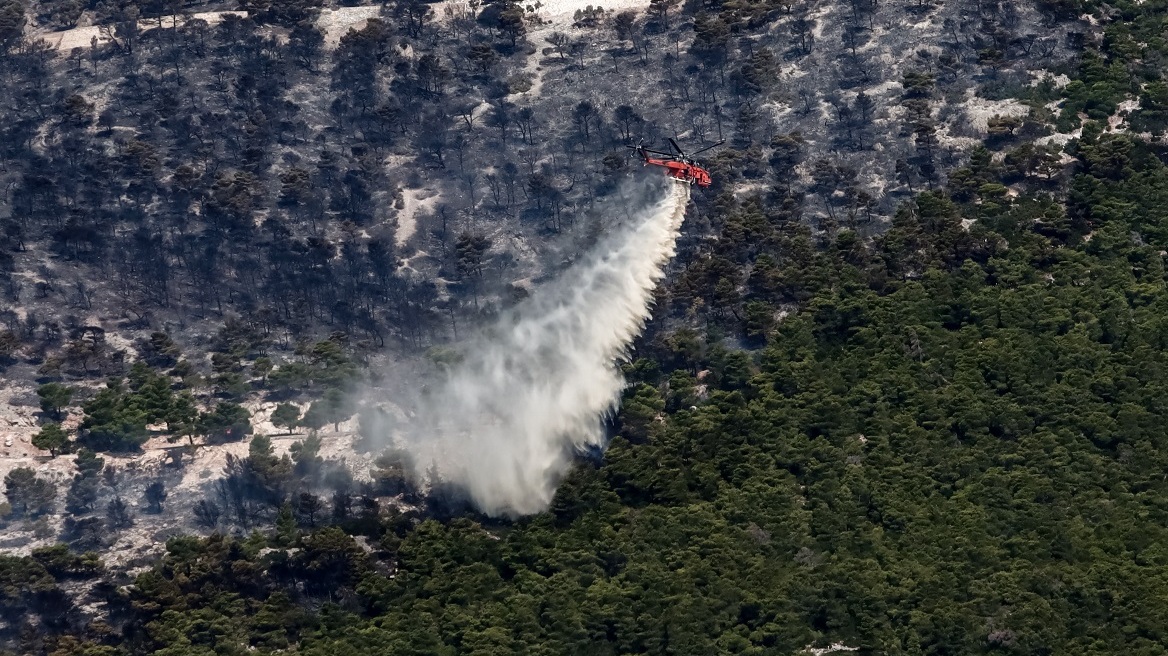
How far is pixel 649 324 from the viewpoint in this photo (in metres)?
146

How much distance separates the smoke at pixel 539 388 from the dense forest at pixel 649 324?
209cm

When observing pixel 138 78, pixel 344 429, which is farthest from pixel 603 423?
pixel 138 78

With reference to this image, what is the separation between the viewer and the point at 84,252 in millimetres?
158625

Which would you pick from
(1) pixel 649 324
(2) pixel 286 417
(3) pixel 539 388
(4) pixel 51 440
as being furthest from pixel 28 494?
(1) pixel 649 324

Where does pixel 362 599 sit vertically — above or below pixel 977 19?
below

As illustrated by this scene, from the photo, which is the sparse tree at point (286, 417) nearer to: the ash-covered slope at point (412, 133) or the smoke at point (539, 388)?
the smoke at point (539, 388)

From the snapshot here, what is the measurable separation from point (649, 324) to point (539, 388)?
11333 millimetres

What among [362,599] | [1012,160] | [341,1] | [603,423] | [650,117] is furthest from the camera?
[341,1]

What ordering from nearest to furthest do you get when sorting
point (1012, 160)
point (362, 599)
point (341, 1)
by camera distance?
1. point (362, 599)
2. point (1012, 160)
3. point (341, 1)

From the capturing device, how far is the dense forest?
122125 mm

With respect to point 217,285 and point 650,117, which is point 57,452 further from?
point 650,117

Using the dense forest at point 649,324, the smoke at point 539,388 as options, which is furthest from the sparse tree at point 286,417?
the smoke at point 539,388

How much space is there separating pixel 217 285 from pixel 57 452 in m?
22.5

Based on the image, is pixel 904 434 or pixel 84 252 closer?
pixel 904 434
